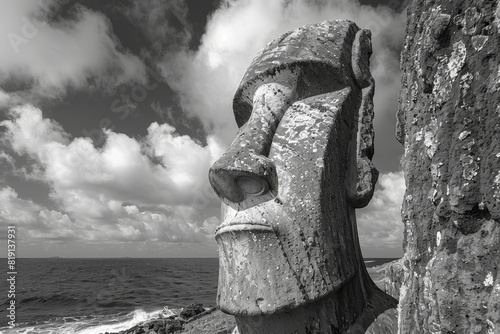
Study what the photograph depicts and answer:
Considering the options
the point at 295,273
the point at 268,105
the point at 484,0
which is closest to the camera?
the point at 484,0

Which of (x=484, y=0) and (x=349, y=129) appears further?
(x=349, y=129)

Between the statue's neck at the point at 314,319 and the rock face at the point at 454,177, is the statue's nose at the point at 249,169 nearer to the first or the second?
the statue's neck at the point at 314,319

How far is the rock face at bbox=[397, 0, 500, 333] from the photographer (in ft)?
4.76

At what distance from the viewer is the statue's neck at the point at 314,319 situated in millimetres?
2521

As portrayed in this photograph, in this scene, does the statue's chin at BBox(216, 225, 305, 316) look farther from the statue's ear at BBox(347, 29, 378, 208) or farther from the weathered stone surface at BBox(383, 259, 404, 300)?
the weathered stone surface at BBox(383, 259, 404, 300)

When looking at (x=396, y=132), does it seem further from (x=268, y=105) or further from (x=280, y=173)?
(x=268, y=105)

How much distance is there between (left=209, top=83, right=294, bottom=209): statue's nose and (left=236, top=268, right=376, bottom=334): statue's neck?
719 mm

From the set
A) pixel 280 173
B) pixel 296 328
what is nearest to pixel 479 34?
pixel 280 173

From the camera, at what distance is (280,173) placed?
8.87ft

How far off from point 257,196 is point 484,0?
5.40 feet

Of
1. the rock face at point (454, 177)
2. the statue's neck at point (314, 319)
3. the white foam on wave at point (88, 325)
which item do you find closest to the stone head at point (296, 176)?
the statue's neck at point (314, 319)

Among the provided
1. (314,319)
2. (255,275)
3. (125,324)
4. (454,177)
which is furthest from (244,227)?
(125,324)

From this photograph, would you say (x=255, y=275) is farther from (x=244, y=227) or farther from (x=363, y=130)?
(x=363, y=130)

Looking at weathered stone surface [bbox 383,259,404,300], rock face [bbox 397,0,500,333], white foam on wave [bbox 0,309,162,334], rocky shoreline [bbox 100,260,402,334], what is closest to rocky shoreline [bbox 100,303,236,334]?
rocky shoreline [bbox 100,260,402,334]
